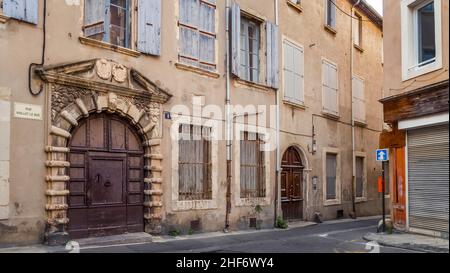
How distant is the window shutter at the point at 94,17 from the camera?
425 inches

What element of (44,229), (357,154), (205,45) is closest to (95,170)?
(44,229)

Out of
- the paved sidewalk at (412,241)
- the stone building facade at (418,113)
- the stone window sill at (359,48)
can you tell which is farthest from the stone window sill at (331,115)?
the paved sidewalk at (412,241)

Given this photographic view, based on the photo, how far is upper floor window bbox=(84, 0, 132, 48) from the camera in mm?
10883

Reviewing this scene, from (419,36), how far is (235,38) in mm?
4500

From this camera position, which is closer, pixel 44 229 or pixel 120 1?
pixel 44 229

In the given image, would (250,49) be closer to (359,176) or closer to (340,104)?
(340,104)

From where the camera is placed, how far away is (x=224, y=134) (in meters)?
13.7

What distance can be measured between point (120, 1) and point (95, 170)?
12.2ft

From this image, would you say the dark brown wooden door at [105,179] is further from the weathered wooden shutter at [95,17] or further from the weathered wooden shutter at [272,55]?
the weathered wooden shutter at [272,55]

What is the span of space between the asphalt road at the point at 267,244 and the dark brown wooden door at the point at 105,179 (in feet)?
3.04

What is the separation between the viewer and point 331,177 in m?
18.5

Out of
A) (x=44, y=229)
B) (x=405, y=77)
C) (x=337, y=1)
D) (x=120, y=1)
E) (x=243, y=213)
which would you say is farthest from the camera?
(x=337, y=1)

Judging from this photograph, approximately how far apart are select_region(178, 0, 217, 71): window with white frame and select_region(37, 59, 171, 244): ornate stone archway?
1.45 meters
